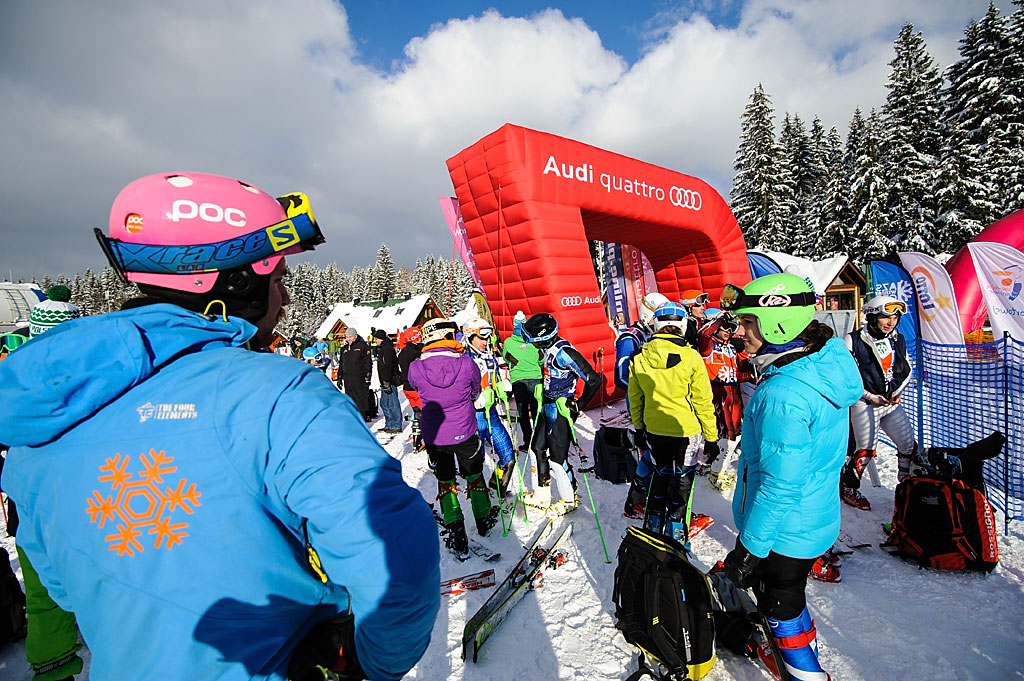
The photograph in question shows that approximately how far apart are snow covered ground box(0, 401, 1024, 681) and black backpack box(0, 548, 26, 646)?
0.30 ft

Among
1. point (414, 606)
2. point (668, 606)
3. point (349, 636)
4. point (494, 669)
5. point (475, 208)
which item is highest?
point (475, 208)

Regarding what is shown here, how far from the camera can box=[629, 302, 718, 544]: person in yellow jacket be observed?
3689 millimetres

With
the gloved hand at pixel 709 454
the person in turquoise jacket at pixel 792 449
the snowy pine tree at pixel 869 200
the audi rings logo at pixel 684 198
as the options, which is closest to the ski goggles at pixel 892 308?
the gloved hand at pixel 709 454

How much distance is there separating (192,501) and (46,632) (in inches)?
52.8

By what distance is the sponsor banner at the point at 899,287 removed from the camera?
934cm

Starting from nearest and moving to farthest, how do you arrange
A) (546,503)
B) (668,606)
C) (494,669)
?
1. (668,606)
2. (494,669)
3. (546,503)

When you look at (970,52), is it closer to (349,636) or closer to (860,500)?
(860,500)

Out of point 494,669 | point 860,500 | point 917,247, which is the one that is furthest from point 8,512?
point 917,247

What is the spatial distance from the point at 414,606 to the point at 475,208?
30.5 ft

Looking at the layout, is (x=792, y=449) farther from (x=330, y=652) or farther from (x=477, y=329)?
(x=477, y=329)

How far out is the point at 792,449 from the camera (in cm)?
210

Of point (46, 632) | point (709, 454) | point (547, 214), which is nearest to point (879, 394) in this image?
point (709, 454)

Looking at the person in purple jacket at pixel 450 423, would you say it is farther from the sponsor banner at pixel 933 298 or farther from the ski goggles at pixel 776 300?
the sponsor banner at pixel 933 298

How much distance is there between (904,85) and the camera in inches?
958
